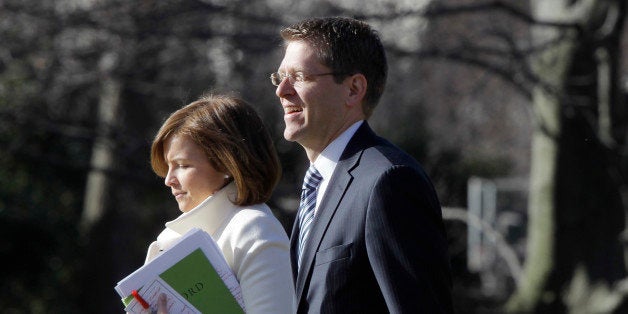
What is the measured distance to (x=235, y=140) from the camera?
9.93 feet

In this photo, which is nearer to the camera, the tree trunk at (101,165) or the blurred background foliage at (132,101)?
the blurred background foliage at (132,101)

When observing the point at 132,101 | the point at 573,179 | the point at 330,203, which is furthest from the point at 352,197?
the point at 132,101

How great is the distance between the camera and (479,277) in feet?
46.4

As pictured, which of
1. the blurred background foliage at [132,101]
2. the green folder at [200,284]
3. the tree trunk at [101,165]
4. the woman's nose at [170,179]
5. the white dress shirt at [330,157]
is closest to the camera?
the white dress shirt at [330,157]

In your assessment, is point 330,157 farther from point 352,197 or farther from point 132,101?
point 132,101

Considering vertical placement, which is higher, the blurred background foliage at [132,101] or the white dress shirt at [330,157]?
the white dress shirt at [330,157]

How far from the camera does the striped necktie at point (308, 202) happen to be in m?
2.77

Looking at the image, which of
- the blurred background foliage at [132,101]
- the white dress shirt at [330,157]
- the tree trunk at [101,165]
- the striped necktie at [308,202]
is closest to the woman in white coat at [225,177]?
the striped necktie at [308,202]

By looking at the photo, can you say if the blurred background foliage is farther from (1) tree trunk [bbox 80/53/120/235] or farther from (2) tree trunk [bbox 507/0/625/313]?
(2) tree trunk [bbox 507/0/625/313]

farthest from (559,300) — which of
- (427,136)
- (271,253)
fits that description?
(271,253)

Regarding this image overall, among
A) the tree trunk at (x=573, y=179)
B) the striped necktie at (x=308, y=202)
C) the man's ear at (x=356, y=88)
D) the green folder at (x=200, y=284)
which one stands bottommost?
the tree trunk at (x=573, y=179)

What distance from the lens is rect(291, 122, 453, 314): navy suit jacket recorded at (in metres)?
2.38

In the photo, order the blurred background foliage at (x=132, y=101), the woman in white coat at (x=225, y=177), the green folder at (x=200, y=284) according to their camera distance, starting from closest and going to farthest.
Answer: the green folder at (x=200, y=284), the woman in white coat at (x=225, y=177), the blurred background foliage at (x=132, y=101)

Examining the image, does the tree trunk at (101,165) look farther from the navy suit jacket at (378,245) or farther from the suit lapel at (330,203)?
the navy suit jacket at (378,245)
